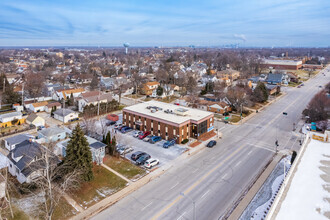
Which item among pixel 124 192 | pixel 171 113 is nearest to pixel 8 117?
pixel 171 113

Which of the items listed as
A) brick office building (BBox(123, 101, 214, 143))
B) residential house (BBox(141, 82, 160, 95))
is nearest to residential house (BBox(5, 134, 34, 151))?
brick office building (BBox(123, 101, 214, 143))

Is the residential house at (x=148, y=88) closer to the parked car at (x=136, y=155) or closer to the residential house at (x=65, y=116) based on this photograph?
the residential house at (x=65, y=116)

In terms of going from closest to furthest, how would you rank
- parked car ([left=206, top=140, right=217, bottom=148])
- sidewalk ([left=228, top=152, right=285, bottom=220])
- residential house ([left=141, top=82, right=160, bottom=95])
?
sidewalk ([left=228, top=152, right=285, bottom=220])
parked car ([left=206, top=140, right=217, bottom=148])
residential house ([left=141, top=82, right=160, bottom=95])

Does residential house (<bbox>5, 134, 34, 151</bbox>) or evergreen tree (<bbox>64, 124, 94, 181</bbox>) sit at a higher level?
evergreen tree (<bbox>64, 124, 94, 181</bbox>)

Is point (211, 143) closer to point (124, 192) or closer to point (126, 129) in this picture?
point (126, 129)

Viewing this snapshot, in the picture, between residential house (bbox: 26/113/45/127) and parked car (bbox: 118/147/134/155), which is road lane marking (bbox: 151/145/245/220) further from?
residential house (bbox: 26/113/45/127)

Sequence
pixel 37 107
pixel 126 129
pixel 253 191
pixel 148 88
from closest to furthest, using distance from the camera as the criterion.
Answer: pixel 253 191, pixel 126 129, pixel 37 107, pixel 148 88

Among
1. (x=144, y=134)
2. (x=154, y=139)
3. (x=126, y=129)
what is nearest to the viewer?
(x=154, y=139)
